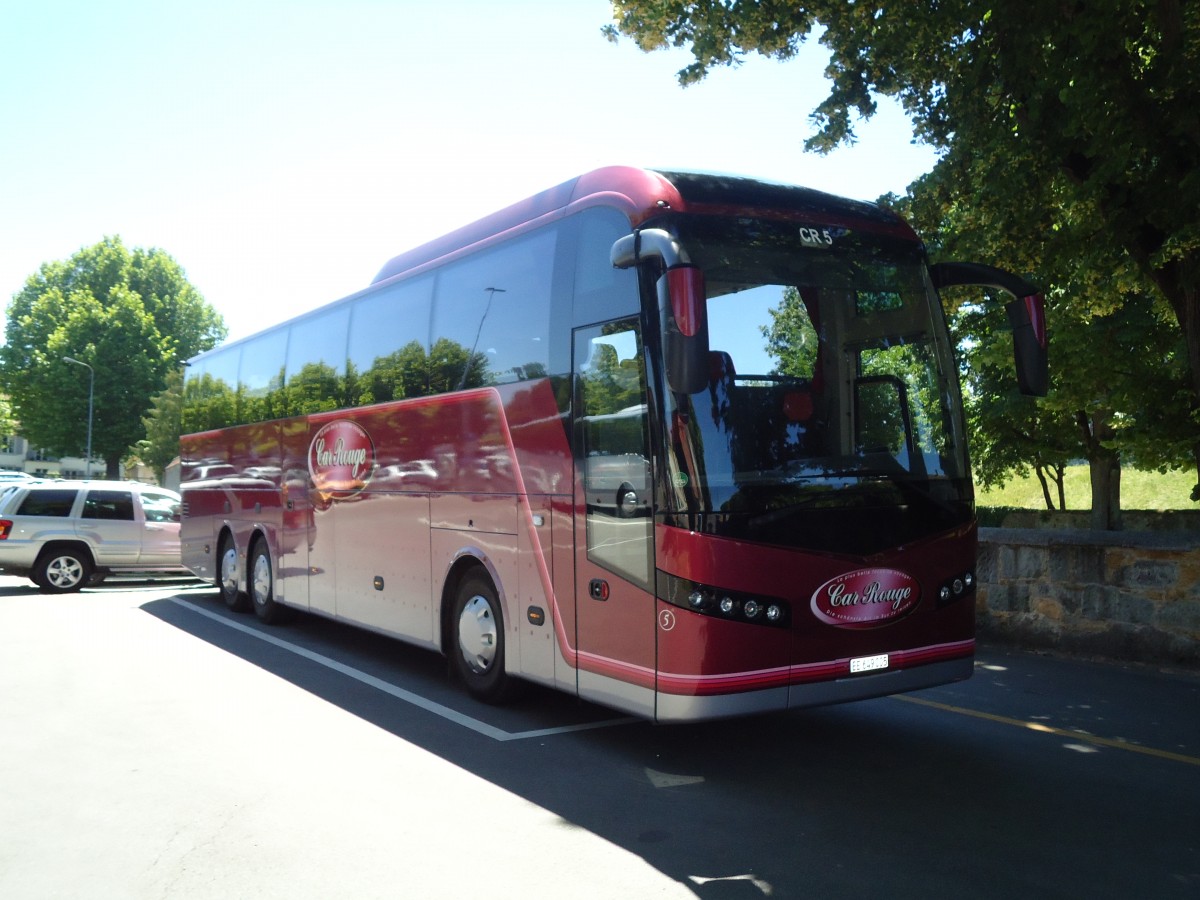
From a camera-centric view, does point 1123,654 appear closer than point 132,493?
Yes

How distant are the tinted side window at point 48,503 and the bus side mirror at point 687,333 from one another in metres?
15.2

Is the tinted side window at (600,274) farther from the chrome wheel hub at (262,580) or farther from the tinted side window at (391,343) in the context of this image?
the chrome wheel hub at (262,580)

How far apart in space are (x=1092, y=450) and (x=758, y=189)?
29112mm

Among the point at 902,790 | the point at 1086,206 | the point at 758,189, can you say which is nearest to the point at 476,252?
the point at 758,189

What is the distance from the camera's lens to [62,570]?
17906mm

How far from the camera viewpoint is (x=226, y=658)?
1077 centimetres

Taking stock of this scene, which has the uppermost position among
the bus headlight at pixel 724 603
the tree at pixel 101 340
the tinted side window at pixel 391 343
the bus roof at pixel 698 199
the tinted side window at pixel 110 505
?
the tree at pixel 101 340

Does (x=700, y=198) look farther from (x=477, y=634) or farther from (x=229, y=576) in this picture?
(x=229, y=576)

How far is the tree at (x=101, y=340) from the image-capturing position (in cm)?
5803

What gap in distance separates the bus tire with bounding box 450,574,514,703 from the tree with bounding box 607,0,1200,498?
589cm

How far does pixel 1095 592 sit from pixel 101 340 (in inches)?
2246

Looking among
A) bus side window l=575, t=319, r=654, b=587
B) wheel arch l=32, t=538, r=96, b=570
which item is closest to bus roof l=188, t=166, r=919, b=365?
bus side window l=575, t=319, r=654, b=587

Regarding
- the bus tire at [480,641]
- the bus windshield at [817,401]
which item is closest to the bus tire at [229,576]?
the bus tire at [480,641]

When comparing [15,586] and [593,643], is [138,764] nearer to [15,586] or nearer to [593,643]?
[593,643]
